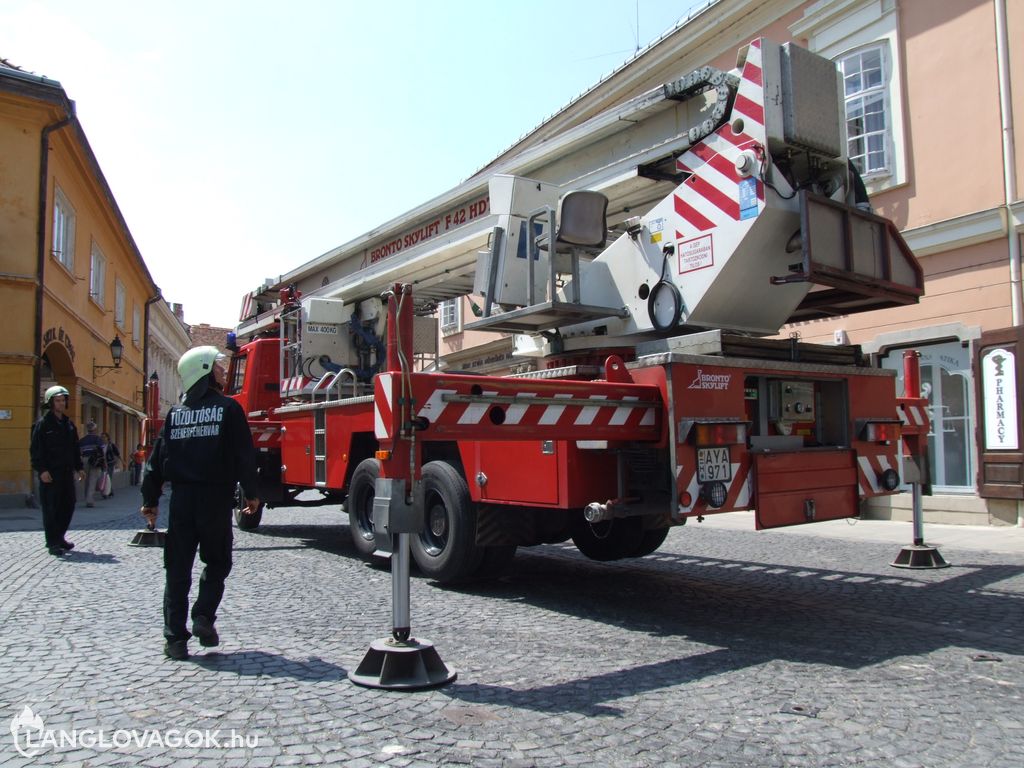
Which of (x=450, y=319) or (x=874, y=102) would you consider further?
(x=450, y=319)

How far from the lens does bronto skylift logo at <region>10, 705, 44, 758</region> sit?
126 inches

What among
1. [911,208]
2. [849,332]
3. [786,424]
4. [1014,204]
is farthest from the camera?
[849,332]

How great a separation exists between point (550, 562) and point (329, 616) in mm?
3173

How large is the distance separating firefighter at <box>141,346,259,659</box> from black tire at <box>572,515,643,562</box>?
3.00 metres

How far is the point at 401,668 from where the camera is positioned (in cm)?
398

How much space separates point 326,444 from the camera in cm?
852

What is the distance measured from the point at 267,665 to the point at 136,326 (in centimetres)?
3021

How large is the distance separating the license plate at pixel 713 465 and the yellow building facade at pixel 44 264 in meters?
14.6

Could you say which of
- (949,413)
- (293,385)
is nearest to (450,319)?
(293,385)

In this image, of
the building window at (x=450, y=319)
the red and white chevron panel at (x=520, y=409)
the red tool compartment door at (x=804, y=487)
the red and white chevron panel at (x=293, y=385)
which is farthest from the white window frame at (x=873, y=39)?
the building window at (x=450, y=319)

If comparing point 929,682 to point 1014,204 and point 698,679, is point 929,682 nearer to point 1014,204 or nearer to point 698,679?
point 698,679

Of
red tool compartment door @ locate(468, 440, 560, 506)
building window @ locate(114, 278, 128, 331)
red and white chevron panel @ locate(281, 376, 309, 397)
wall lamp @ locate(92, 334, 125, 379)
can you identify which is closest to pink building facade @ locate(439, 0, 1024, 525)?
red and white chevron panel @ locate(281, 376, 309, 397)

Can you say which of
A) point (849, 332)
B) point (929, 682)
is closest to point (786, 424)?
point (929, 682)

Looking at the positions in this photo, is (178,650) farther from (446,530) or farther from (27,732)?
(446,530)
